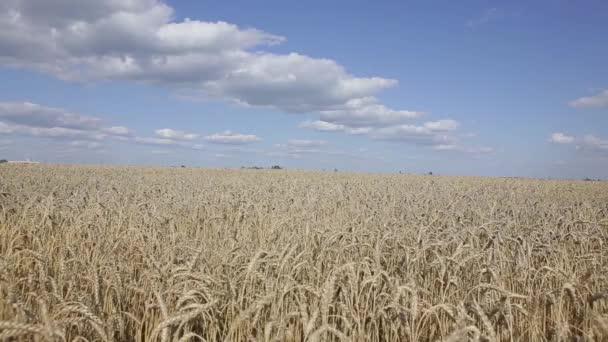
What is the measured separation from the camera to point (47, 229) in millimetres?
6434

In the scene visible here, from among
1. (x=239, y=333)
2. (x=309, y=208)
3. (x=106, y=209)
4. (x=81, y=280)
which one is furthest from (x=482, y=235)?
(x=106, y=209)

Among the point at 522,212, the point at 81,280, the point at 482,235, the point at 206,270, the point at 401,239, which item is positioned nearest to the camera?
the point at 206,270

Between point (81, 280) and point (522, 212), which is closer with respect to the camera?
point (81, 280)

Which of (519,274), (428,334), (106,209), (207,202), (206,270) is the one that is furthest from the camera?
(207,202)

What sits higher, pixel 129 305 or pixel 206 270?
pixel 206 270

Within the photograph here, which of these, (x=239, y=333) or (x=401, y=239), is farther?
(x=401, y=239)

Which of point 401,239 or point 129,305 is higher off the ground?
point 401,239

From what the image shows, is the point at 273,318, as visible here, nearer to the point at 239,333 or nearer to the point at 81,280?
the point at 239,333

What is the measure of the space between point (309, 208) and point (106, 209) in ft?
13.9

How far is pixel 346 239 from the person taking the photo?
5.43m

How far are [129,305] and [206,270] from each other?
794 millimetres

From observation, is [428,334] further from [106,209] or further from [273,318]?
[106,209]

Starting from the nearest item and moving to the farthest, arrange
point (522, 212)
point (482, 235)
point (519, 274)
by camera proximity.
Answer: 1. point (519, 274)
2. point (482, 235)
3. point (522, 212)

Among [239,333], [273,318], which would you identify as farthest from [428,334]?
[239,333]
